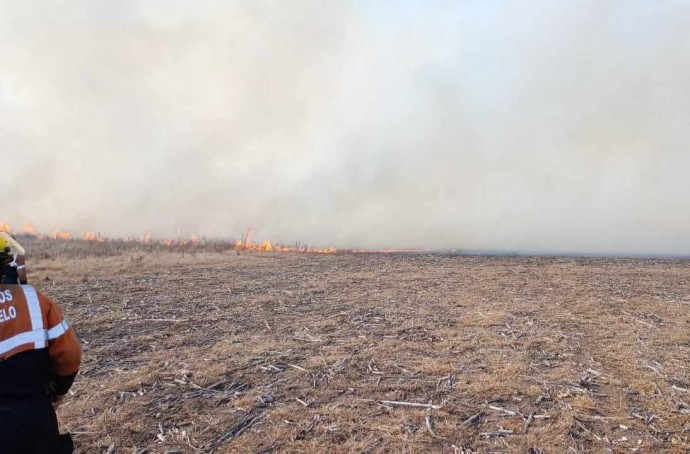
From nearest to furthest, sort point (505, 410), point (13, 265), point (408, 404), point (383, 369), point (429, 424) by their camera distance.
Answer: point (13, 265) < point (429, 424) < point (505, 410) < point (408, 404) < point (383, 369)

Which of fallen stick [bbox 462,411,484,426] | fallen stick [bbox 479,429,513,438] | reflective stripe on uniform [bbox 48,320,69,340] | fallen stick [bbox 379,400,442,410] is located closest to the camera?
reflective stripe on uniform [bbox 48,320,69,340]

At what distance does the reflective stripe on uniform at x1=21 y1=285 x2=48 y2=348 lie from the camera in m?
3.13

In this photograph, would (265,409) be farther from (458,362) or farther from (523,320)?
(523,320)

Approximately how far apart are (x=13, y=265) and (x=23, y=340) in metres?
0.63

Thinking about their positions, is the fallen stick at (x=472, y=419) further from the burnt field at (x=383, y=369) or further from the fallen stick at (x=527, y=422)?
the fallen stick at (x=527, y=422)

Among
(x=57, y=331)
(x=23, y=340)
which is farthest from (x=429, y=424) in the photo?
(x=23, y=340)

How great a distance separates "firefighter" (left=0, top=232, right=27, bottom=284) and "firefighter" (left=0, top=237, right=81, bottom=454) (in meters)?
0.04

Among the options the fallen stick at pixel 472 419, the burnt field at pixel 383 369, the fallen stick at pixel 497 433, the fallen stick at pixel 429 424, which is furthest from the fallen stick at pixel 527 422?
the fallen stick at pixel 429 424

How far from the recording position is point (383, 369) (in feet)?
24.2

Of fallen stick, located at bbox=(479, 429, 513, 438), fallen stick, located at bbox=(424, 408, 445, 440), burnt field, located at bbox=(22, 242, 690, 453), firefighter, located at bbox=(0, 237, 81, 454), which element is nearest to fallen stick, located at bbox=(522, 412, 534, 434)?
burnt field, located at bbox=(22, 242, 690, 453)

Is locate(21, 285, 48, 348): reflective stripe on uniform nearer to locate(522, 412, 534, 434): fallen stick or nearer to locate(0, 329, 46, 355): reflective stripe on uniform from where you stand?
locate(0, 329, 46, 355): reflective stripe on uniform

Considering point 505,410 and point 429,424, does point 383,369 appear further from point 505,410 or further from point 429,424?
point 505,410

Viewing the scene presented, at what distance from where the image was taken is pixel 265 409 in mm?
5969

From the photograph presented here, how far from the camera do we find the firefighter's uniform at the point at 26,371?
2898mm
